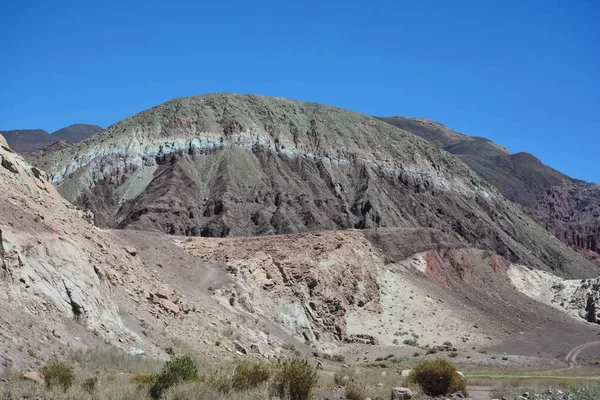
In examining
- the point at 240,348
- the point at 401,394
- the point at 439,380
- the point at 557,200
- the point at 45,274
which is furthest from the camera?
the point at 557,200

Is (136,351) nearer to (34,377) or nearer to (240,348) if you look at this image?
(34,377)

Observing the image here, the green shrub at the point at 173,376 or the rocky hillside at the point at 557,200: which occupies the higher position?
the rocky hillside at the point at 557,200

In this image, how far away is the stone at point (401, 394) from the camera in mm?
16284

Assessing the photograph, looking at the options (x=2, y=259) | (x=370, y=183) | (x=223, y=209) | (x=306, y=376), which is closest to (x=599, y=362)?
(x=306, y=376)

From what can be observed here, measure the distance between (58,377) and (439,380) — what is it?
10.9 m

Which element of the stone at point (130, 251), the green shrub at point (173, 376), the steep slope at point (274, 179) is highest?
the steep slope at point (274, 179)

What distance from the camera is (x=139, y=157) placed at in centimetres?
9731

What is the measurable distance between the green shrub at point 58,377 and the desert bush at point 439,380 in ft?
33.8

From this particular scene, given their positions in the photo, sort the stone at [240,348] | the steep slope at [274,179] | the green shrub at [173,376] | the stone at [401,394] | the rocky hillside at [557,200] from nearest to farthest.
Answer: the green shrub at [173,376] → the stone at [401,394] → the stone at [240,348] → the steep slope at [274,179] → the rocky hillside at [557,200]

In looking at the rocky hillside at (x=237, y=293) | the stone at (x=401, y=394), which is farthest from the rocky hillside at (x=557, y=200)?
the stone at (x=401, y=394)

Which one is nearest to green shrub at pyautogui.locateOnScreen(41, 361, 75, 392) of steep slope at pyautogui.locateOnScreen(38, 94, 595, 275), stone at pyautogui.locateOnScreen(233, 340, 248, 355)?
stone at pyautogui.locateOnScreen(233, 340, 248, 355)

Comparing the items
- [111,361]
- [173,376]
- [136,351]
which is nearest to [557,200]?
[136,351]

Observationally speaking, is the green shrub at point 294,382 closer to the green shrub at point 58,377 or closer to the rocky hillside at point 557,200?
the green shrub at point 58,377

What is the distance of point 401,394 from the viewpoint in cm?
1642
